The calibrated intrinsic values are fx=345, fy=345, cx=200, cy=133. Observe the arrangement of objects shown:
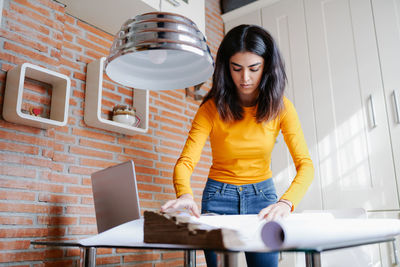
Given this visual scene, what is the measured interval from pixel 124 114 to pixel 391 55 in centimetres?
194

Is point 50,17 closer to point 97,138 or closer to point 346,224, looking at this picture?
point 97,138

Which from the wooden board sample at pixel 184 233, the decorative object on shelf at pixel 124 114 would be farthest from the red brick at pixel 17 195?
the wooden board sample at pixel 184 233

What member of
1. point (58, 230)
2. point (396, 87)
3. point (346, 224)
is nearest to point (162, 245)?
point (346, 224)

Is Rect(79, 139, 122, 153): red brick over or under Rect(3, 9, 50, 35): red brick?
under

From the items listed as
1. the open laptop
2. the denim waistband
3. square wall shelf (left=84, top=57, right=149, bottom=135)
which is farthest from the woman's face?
square wall shelf (left=84, top=57, right=149, bottom=135)

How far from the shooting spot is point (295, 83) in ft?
9.59

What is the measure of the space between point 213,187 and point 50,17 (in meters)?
1.32

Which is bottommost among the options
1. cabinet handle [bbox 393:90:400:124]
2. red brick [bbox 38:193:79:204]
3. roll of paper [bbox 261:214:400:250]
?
roll of paper [bbox 261:214:400:250]

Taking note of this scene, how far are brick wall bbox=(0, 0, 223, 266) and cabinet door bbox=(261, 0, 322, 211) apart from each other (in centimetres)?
96

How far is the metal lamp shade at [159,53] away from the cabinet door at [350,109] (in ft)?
5.70

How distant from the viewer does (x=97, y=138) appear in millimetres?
2148

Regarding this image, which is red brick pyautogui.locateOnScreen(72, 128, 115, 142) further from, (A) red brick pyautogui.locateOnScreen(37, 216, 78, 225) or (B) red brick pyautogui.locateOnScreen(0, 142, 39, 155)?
(A) red brick pyautogui.locateOnScreen(37, 216, 78, 225)

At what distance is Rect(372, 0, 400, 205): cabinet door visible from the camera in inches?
94.2

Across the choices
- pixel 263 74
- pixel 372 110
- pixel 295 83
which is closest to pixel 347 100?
pixel 372 110
